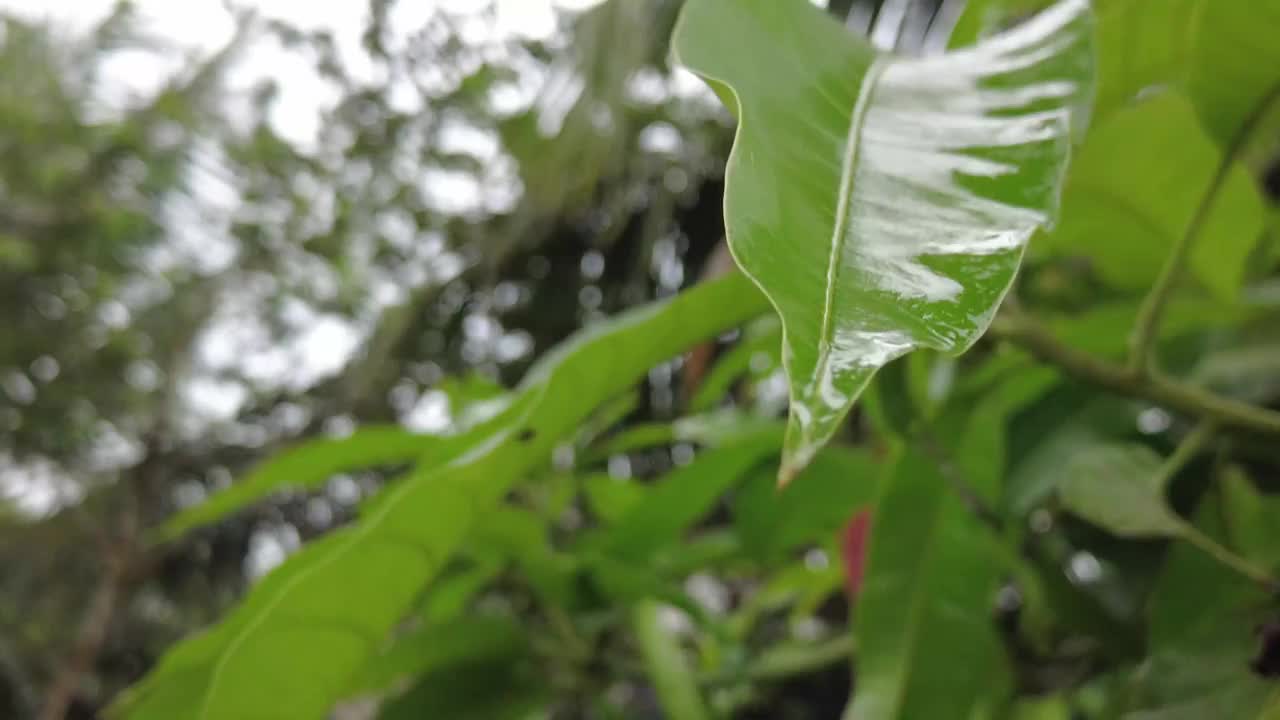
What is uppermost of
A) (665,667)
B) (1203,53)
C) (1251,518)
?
(1203,53)

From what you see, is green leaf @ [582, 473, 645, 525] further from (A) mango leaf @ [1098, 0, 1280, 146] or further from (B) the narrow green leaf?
(A) mango leaf @ [1098, 0, 1280, 146]

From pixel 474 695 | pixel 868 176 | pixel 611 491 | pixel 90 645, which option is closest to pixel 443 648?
pixel 474 695

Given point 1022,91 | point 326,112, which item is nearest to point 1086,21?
point 1022,91

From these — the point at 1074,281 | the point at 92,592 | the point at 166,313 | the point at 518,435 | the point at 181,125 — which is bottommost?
the point at 92,592

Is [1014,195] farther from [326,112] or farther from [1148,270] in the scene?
[326,112]

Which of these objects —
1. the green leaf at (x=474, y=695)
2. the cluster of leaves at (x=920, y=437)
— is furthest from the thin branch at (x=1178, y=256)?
the green leaf at (x=474, y=695)

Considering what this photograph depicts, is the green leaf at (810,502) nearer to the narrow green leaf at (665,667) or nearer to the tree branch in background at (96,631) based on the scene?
the narrow green leaf at (665,667)

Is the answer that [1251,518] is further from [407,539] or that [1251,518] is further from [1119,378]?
[407,539]
